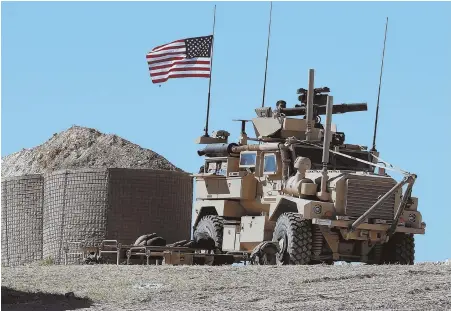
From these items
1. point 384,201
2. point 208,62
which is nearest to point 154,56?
point 208,62

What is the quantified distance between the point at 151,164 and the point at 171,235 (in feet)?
8.62

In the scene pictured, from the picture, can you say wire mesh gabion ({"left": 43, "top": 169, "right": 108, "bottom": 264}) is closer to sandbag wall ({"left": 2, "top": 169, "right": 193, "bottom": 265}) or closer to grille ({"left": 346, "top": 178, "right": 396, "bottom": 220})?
sandbag wall ({"left": 2, "top": 169, "right": 193, "bottom": 265})

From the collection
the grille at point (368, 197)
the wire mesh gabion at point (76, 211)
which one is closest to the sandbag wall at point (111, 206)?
the wire mesh gabion at point (76, 211)

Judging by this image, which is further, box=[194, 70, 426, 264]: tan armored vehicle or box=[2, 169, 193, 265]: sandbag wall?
box=[2, 169, 193, 265]: sandbag wall

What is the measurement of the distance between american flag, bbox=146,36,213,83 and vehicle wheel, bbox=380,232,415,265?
24.9 ft

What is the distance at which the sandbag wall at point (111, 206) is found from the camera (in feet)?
108

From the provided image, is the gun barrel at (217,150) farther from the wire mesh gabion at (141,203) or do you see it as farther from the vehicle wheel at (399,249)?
the vehicle wheel at (399,249)

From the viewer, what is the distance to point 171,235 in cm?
3344

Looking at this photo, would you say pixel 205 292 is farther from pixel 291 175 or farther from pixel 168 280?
pixel 291 175

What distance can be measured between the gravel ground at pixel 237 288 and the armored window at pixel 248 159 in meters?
5.00

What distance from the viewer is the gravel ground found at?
20031 mm

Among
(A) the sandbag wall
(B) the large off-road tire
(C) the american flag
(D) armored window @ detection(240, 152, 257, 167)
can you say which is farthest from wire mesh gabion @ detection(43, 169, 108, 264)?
(B) the large off-road tire

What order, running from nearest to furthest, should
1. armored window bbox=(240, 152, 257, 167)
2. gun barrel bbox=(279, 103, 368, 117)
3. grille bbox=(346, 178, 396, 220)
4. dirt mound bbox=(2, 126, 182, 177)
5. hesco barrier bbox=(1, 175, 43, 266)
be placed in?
grille bbox=(346, 178, 396, 220), armored window bbox=(240, 152, 257, 167), gun barrel bbox=(279, 103, 368, 117), hesco barrier bbox=(1, 175, 43, 266), dirt mound bbox=(2, 126, 182, 177)

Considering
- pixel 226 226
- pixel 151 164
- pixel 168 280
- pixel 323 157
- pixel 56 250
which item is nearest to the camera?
pixel 168 280
